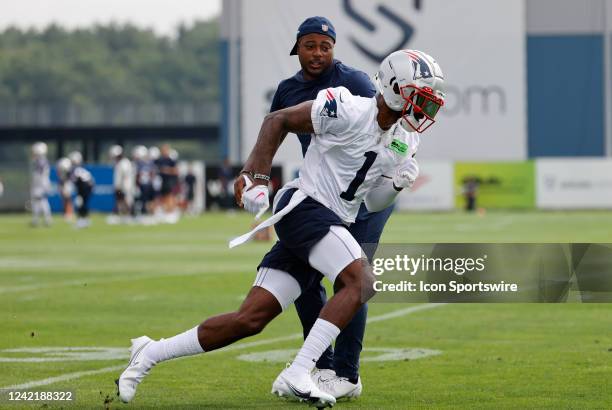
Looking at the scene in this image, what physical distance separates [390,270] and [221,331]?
95 centimetres

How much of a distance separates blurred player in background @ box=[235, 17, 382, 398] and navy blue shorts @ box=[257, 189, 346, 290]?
56 cm

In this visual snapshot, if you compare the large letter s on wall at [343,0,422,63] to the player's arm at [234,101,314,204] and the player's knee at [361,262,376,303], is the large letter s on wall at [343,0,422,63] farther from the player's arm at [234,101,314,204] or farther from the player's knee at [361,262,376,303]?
the player's knee at [361,262,376,303]

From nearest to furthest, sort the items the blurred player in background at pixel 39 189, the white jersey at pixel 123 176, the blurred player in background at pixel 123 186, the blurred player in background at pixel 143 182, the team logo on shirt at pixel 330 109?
1. the team logo on shirt at pixel 330 109
2. the blurred player in background at pixel 39 189
3. the blurred player in background at pixel 123 186
4. the blurred player in background at pixel 143 182
5. the white jersey at pixel 123 176

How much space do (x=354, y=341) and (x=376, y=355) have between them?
185 cm

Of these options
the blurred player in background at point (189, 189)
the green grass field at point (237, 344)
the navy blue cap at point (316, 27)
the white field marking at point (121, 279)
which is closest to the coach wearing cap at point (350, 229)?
the navy blue cap at point (316, 27)

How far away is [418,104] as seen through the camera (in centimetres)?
681

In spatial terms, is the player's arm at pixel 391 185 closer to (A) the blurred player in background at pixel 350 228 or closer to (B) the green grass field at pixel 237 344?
(A) the blurred player in background at pixel 350 228

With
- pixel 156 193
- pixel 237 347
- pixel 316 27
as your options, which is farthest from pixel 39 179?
pixel 316 27

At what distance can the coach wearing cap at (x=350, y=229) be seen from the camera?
7.50 m

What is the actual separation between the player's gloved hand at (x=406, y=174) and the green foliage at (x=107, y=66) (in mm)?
135008

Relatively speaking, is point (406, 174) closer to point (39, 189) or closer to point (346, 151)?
point (346, 151)

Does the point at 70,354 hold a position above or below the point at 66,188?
above

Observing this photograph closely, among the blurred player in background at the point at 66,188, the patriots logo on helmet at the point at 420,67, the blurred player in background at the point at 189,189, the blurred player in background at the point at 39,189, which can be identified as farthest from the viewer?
the blurred player in background at the point at 189,189

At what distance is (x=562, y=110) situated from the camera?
48.0 meters
